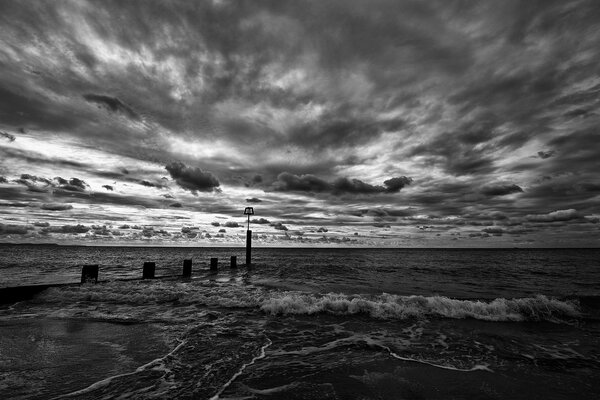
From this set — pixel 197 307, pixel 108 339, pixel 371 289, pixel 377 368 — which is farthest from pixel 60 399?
pixel 371 289

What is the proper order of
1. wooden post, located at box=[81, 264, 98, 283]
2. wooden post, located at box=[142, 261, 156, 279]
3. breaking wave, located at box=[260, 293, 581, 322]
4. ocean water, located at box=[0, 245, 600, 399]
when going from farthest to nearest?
wooden post, located at box=[142, 261, 156, 279], wooden post, located at box=[81, 264, 98, 283], breaking wave, located at box=[260, 293, 581, 322], ocean water, located at box=[0, 245, 600, 399]

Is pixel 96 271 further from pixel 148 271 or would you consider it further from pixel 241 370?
Answer: pixel 241 370

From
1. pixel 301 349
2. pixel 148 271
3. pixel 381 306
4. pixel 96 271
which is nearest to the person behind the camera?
pixel 301 349

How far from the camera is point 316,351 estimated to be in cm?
727

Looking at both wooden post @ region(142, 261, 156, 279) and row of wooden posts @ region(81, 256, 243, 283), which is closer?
row of wooden posts @ region(81, 256, 243, 283)

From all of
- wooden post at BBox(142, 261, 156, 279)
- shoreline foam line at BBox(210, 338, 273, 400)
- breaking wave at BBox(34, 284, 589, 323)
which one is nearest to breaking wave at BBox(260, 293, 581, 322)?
breaking wave at BBox(34, 284, 589, 323)

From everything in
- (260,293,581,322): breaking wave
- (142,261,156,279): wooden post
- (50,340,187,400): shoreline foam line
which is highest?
(142,261,156,279): wooden post

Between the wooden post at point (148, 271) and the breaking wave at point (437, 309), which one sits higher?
the wooden post at point (148, 271)

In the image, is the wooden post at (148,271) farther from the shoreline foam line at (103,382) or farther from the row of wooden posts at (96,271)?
the shoreline foam line at (103,382)

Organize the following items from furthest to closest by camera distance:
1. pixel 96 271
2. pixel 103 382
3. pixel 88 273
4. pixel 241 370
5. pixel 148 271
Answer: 1. pixel 148 271
2. pixel 96 271
3. pixel 88 273
4. pixel 241 370
5. pixel 103 382

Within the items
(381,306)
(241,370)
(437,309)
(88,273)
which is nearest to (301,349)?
(241,370)

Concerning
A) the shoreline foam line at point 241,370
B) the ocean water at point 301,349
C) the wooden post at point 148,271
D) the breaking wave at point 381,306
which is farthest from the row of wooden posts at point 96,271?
the shoreline foam line at point 241,370

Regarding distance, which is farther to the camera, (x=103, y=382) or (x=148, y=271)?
(x=148, y=271)

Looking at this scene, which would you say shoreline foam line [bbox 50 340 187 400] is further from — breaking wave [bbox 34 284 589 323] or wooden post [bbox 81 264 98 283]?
wooden post [bbox 81 264 98 283]
